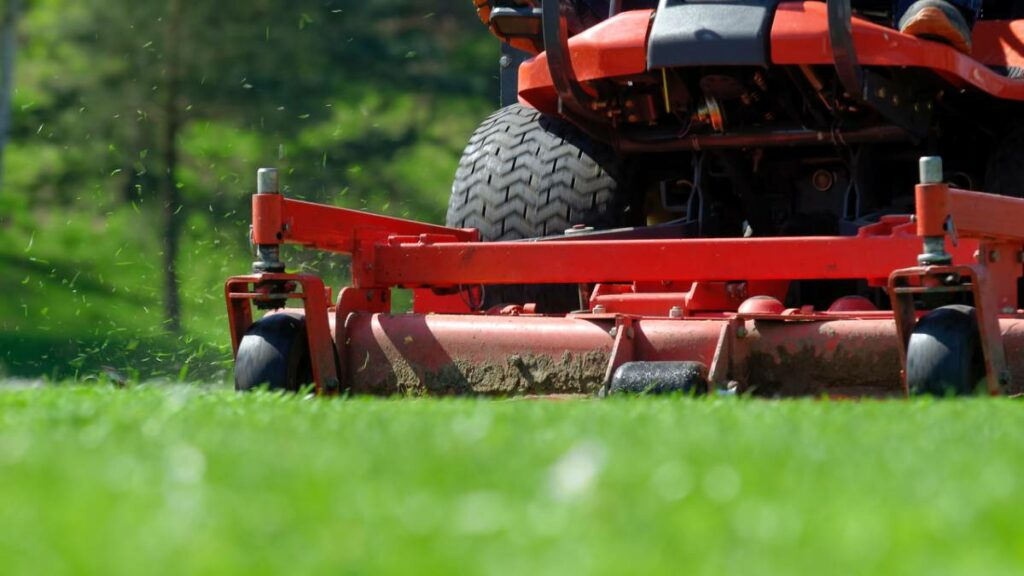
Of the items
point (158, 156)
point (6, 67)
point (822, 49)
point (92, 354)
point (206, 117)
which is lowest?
point (92, 354)

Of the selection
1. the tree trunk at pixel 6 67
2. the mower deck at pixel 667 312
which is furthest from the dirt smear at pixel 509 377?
the tree trunk at pixel 6 67

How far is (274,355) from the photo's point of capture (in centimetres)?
614

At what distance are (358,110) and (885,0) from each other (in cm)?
1176

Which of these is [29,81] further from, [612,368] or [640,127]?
[612,368]

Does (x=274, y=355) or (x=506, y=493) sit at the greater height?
(x=506, y=493)

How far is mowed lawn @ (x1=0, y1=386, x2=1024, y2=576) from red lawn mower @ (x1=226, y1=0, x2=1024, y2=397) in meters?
1.85

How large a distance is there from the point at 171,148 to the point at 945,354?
12.7 m

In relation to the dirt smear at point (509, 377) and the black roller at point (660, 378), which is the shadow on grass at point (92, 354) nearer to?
the dirt smear at point (509, 377)

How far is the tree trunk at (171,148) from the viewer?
16938 mm

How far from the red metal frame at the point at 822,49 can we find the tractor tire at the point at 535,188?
505 mm

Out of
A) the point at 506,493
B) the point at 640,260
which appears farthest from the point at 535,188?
the point at 506,493

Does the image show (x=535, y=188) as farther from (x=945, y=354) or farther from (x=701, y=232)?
(x=945, y=354)

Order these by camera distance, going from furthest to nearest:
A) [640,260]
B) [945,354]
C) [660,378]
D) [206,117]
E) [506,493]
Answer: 1. [206,117]
2. [640,260]
3. [660,378]
4. [945,354]
5. [506,493]

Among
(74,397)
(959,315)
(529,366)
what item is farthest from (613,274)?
(74,397)
